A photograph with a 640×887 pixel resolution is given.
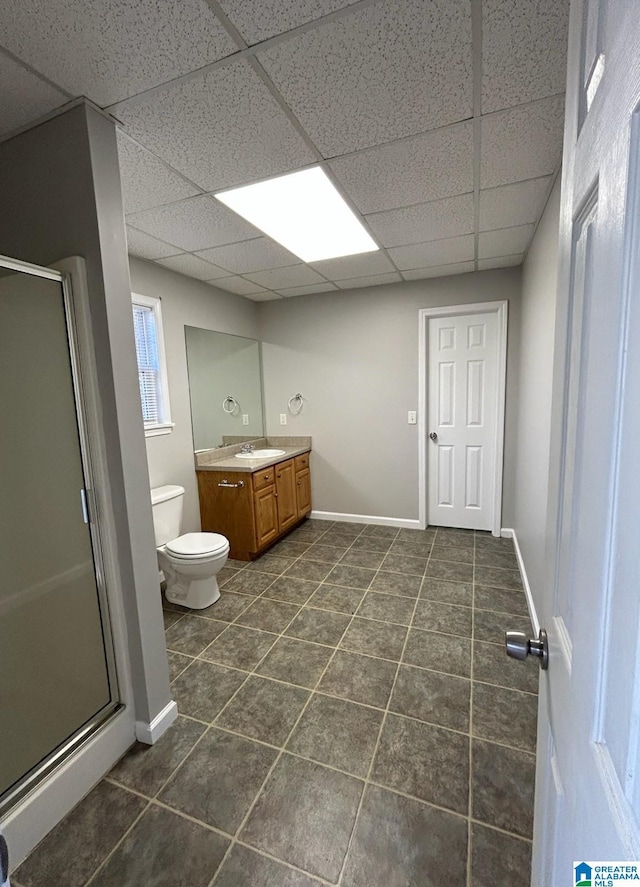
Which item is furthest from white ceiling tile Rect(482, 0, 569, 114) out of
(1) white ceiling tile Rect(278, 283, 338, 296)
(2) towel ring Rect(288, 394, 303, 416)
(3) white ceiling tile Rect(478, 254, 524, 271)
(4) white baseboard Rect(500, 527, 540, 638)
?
(2) towel ring Rect(288, 394, 303, 416)

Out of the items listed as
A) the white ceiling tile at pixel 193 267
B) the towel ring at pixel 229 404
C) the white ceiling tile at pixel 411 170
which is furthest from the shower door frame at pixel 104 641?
the towel ring at pixel 229 404

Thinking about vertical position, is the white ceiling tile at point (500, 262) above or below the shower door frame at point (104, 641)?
above

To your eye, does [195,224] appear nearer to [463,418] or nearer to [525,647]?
[525,647]

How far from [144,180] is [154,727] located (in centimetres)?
239

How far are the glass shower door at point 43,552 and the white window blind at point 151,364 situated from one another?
1.45m

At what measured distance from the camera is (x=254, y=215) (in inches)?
84.3

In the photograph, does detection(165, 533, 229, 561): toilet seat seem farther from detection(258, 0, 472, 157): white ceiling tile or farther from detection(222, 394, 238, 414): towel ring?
detection(258, 0, 472, 157): white ceiling tile

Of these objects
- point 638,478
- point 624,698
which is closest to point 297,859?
point 624,698

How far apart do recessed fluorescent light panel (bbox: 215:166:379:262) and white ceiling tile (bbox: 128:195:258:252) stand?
8 centimetres

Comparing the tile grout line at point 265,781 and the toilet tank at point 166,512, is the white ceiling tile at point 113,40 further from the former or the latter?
the tile grout line at point 265,781

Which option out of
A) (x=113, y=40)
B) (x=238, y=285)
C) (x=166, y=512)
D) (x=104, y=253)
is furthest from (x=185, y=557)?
(x=238, y=285)

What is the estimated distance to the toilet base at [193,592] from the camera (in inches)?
100

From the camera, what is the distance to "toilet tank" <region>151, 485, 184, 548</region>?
265cm

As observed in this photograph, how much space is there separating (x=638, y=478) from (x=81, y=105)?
6.21 feet
